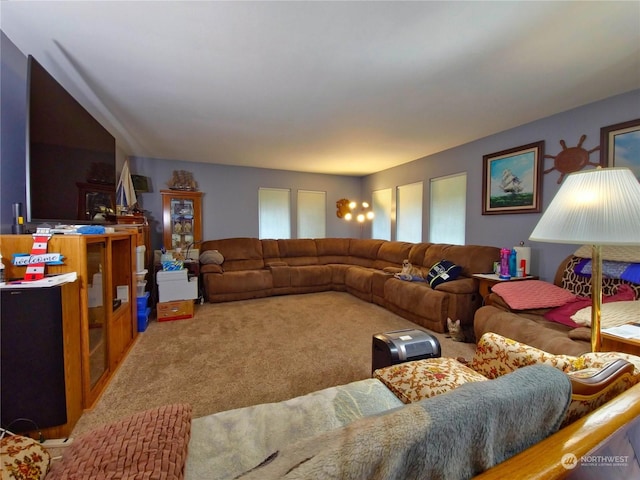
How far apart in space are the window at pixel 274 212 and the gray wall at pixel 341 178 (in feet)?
0.40

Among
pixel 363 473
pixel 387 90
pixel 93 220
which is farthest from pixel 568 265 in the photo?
pixel 93 220

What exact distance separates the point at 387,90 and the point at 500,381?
2289mm

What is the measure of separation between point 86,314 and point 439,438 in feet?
6.77

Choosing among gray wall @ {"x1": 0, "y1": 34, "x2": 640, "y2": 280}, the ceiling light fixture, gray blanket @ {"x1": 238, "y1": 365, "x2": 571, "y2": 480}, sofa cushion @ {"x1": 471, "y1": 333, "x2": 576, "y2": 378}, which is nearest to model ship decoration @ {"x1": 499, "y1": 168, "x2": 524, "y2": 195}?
gray wall @ {"x1": 0, "y1": 34, "x2": 640, "y2": 280}

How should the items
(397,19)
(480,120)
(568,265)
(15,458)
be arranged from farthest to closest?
1. (480,120)
2. (568,265)
3. (397,19)
4. (15,458)

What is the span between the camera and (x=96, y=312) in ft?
6.46

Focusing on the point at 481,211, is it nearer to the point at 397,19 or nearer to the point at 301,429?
the point at 397,19

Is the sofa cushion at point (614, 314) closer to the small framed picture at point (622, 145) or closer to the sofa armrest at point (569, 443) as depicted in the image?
the small framed picture at point (622, 145)

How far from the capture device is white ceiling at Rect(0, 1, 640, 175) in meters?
1.46

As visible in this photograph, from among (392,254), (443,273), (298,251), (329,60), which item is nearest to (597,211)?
(329,60)

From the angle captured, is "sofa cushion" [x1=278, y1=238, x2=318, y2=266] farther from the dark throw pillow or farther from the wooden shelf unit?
the wooden shelf unit

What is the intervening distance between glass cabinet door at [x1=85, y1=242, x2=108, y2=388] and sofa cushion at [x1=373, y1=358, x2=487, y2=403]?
1.92 meters

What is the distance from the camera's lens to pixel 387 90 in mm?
2283

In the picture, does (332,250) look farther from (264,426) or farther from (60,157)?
(264,426)
